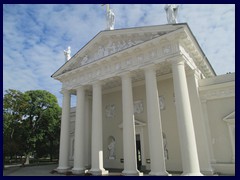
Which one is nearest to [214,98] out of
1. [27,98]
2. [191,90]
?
[191,90]

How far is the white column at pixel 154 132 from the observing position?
41.3 feet

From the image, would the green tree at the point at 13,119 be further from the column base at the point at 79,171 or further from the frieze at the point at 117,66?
the column base at the point at 79,171

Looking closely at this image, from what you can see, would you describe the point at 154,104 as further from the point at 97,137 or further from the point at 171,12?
the point at 171,12

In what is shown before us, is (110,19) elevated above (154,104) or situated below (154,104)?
above

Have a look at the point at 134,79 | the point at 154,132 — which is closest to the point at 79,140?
the point at 154,132

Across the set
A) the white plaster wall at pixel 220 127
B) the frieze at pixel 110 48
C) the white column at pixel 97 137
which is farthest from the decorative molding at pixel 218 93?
the white column at pixel 97 137

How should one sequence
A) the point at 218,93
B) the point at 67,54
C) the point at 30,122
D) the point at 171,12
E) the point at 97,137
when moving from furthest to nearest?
the point at 30,122, the point at 67,54, the point at 97,137, the point at 218,93, the point at 171,12

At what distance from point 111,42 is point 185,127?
9.44m

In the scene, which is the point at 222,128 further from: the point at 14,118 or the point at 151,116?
the point at 14,118

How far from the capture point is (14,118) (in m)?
27.5

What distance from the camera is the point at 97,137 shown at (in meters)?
16.2

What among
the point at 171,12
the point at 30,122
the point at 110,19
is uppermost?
the point at 110,19

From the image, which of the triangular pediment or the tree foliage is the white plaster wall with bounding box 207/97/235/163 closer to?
the triangular pediment

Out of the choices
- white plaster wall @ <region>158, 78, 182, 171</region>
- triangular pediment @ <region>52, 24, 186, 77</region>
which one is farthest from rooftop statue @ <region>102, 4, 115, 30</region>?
white plaster wall @ <region>158, 78, 182, 171</region>
